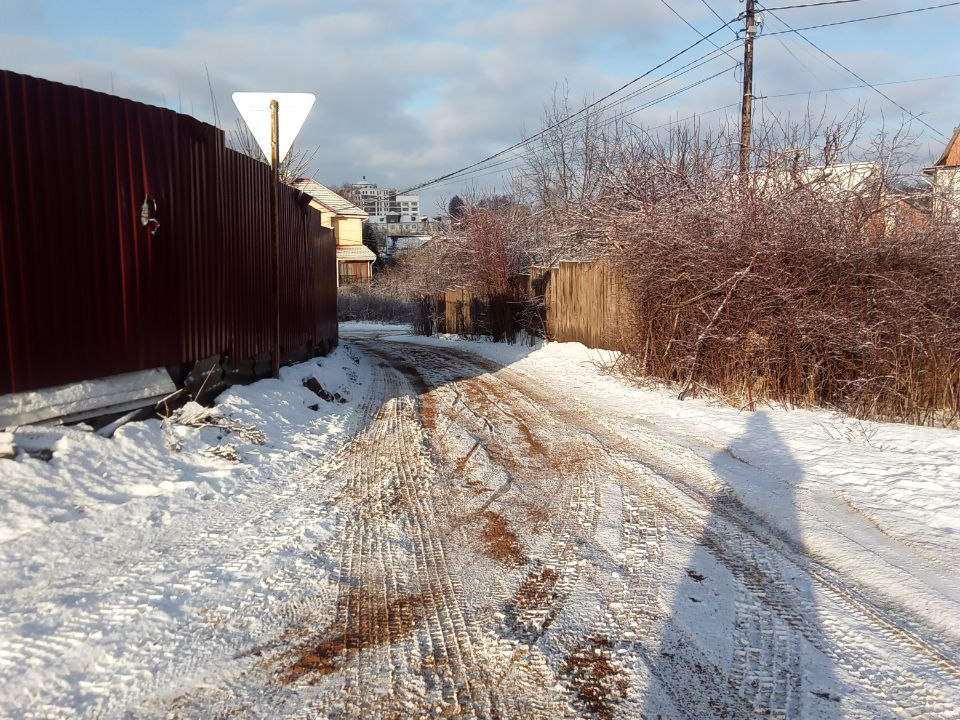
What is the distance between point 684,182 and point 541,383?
16.8ft

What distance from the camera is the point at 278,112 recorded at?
7.56 metres

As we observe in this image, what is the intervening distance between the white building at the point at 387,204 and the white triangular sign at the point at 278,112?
308 ft

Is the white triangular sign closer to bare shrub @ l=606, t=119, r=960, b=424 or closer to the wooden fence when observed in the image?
bare shrub @ l=606, t=119, r=960, b=424

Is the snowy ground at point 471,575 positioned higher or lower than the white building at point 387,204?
lower

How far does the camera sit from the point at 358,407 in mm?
9062

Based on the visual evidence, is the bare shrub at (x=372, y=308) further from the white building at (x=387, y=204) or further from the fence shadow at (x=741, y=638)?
the white building at (x=387, y=204)

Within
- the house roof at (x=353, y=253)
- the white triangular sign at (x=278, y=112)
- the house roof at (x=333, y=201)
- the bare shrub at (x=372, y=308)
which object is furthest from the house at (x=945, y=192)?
the house roof at (x=353, y=253)

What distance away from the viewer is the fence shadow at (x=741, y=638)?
269 centimetres

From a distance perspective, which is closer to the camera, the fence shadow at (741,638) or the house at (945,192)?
the fence shadow at (741,638)

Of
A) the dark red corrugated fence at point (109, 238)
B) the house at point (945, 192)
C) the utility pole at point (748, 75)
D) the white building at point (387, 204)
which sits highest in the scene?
the white building at point (387, 204)

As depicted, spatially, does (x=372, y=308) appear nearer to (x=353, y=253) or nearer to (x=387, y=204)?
(x=353, y=253)

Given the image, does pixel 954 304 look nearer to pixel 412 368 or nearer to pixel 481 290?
pixel 412 368

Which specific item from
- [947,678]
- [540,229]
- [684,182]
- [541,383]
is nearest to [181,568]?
[947,678]

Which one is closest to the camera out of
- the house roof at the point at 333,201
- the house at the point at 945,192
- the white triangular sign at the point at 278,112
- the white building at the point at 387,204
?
the white triangular sign at the point at 278,112
